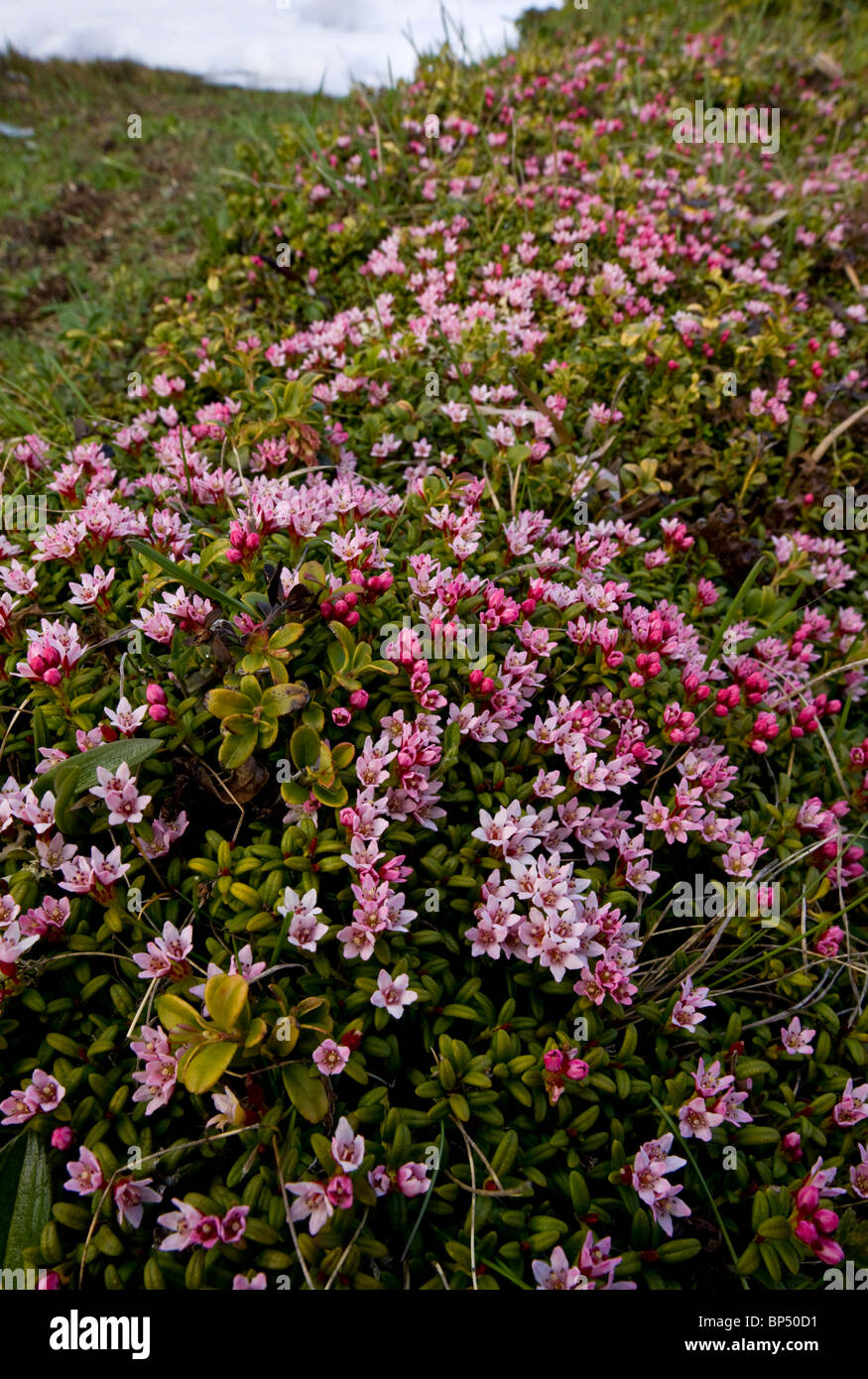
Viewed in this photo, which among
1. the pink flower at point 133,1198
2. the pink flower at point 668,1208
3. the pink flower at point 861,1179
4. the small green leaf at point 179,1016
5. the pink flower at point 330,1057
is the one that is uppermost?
the small green leaf at point 179,1016

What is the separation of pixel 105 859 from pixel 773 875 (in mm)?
2681

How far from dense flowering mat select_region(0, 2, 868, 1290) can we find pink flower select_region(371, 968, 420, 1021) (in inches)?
0.7

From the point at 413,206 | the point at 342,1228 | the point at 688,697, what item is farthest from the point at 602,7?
the point at 342,1228

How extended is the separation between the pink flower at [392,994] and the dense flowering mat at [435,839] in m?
0.02

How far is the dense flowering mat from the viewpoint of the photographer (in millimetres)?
2209

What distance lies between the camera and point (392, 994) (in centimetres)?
236

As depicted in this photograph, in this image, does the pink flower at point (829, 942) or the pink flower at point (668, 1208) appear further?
the pink flower at point (829, 942)

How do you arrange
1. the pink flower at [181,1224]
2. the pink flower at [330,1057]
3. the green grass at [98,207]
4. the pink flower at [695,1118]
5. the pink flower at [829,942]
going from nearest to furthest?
1. the pink flower at [181,1224]
2. the pink flower at [330,1057]
3. the pink flower at [695,1118]
4. the pink flower at [829,942]
5. the green grass at [98,207]

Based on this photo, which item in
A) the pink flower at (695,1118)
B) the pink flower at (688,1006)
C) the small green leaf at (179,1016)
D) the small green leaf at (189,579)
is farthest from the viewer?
the small green leaf at (189,579)

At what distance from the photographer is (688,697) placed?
3.30 metres

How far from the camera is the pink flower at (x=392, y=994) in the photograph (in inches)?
91.1

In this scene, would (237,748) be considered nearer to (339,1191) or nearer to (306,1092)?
(306,1092)

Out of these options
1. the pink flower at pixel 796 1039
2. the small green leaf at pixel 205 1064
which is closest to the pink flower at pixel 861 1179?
the pink flower at pixel 796 1039

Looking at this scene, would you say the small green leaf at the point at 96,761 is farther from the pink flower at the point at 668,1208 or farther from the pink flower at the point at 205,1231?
the pink flower at the point at 668,1208
